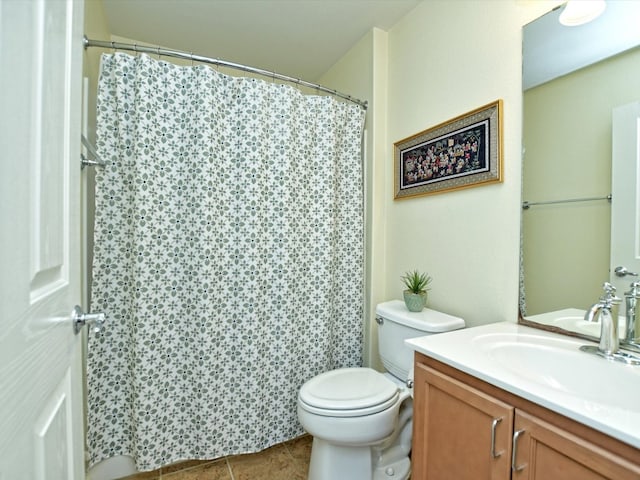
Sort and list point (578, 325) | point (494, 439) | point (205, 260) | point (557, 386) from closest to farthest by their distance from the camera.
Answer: point (494, 439) < point (557, 386) < point (578, 325) < point (205, 260)

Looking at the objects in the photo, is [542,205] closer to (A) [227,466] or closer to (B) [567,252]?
(B) [567,252]

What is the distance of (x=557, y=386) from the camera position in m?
0.89

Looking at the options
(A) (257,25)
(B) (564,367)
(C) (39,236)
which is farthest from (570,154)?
(A) (257,25)

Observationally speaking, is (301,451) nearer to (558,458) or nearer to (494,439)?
A: (494,439)

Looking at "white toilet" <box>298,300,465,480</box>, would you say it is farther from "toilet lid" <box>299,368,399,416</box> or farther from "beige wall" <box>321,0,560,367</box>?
"beige wall" <box>321,0,560,367</box>

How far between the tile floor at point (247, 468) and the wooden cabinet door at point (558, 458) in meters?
1.17

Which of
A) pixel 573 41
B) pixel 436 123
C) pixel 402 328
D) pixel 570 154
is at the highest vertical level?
pixel 573 41

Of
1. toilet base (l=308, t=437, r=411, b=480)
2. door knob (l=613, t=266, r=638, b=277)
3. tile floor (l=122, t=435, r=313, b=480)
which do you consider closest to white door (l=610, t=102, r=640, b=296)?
door knob (l=613, t=266, r=638, b=277)

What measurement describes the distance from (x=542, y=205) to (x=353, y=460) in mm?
1324

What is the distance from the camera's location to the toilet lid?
1228 millimetres

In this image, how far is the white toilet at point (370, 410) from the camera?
122 cm

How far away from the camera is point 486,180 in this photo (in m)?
1.33

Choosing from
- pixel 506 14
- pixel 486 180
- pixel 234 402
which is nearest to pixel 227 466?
pixel 234 402

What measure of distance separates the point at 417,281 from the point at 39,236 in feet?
4.69
